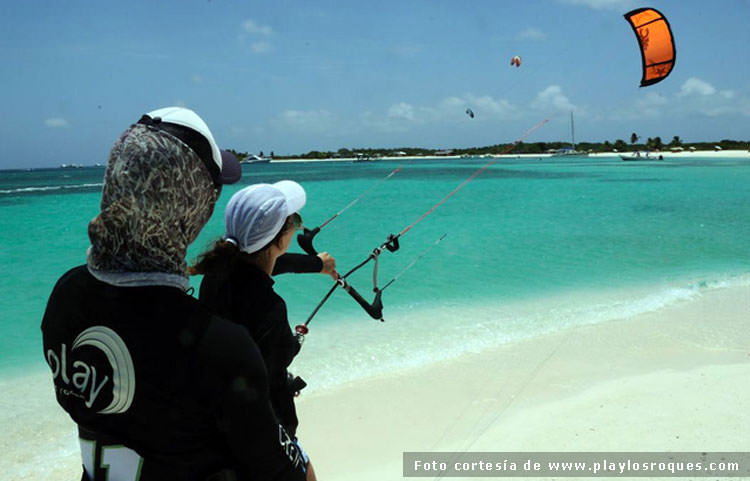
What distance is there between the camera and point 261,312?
159 cm

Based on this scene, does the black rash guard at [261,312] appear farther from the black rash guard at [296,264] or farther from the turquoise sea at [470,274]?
the turquoise sea at [470,274]

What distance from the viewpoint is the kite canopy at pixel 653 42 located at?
735cm

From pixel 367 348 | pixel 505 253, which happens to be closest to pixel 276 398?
pixel 367 348

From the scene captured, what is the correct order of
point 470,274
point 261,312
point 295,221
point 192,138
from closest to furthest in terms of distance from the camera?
point 192,138 → point 261,312 → point 295,221 → point 470,274

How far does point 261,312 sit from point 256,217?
0.31m

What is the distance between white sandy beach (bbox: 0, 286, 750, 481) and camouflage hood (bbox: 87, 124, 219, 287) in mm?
2661

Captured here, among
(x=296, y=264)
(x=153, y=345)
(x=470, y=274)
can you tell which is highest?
(x=153, y=345)

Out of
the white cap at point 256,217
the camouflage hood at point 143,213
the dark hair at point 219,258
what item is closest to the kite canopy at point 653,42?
the white cap at point 256,217

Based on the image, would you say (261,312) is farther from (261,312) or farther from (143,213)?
(143,213)

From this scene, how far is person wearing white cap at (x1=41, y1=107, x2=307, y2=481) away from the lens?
89 centimetres

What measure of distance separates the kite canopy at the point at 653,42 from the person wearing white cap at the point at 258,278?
734 centimetres

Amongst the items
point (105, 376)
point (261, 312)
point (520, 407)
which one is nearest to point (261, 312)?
point (261, 312)

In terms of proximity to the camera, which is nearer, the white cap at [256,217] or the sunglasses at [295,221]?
the white cap at [256,217]

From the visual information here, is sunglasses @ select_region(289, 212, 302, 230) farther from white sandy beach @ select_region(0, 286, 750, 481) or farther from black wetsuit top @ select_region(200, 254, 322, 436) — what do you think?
white sandy beach @ select_region(0, 286, 750, 481)
